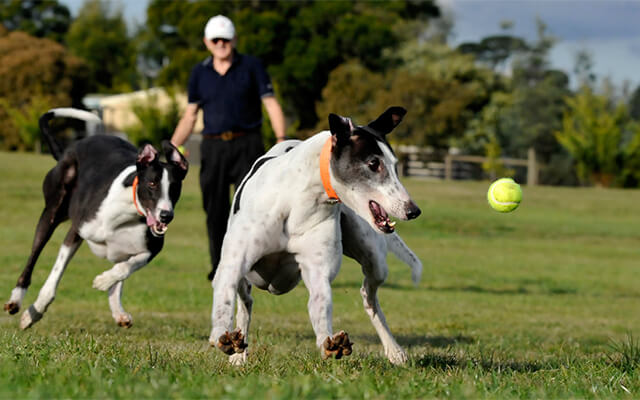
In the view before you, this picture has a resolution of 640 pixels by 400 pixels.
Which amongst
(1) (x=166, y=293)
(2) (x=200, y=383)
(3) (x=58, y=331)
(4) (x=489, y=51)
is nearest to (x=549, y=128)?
(4) (x=489, y=51)

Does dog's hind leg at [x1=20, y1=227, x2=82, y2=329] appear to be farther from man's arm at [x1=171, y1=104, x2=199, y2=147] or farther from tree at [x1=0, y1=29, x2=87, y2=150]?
tree at [x1=0, y1=29, x2=87, y2=150]

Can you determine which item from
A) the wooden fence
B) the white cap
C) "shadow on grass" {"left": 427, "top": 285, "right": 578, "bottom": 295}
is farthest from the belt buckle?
the wooden fence

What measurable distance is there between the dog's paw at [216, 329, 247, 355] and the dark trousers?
417cm

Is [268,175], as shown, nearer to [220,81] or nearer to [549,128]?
[220,81]

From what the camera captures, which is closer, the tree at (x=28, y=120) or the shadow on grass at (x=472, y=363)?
the shadow on grass at (x=472, y=363)

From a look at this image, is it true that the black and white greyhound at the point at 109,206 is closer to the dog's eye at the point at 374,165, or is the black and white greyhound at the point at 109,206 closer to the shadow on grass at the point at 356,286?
the dog's eye at the point at 374,165

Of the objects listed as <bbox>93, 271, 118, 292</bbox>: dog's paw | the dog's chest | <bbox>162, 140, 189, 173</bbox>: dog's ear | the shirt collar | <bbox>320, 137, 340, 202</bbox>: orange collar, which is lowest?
<bbox>93, 271, 118, 292</bbox>: dog's paw

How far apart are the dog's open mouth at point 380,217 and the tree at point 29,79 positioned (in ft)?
153

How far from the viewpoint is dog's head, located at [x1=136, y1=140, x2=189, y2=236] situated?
7.13 meters

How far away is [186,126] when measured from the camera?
8938 millimetres

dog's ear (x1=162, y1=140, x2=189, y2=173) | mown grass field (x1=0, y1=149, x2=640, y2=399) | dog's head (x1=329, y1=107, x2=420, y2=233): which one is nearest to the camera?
mown grass field (x1=0, y1=149, x2=640, y2=399)

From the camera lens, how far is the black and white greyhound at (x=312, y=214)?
190 inches

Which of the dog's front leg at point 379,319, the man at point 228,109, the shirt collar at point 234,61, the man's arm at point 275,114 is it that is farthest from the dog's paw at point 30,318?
the dog's front leg at point 379,319

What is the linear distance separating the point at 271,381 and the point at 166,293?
8535mm
